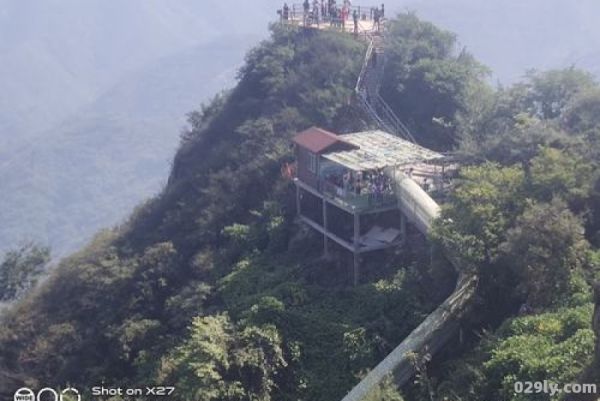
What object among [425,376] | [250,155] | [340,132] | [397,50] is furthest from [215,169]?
[425,376]

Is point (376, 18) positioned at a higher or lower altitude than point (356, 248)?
higher

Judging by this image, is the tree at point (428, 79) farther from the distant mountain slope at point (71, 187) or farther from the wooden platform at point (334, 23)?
the distant mountain slope at point (71, 187)

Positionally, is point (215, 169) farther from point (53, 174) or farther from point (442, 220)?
point (53, 174)

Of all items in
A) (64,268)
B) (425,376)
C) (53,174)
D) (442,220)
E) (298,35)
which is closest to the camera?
(425,376)

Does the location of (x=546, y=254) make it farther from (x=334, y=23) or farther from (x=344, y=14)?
(x=344, y=14)

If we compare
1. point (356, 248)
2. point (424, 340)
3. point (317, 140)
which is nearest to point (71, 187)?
point (317, 140)

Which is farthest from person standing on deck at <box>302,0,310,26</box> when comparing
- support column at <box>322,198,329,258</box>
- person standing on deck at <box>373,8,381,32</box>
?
support column at <box>322,198,329,258</box>
